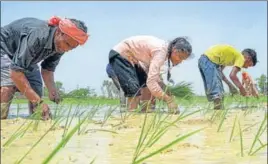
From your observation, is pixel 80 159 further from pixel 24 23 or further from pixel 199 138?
pixel 24 23

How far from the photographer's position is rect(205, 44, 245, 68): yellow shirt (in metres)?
5.86

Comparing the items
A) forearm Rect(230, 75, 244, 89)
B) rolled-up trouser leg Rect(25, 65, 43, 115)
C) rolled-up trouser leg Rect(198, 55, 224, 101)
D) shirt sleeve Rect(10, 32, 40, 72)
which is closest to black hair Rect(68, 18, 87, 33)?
shirt sleeve Rect(10, 32, 40, 72)

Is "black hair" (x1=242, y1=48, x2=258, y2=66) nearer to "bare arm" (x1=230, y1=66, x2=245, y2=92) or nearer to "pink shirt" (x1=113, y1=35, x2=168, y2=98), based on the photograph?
"bare arm" (x1=230, y1=66, x2=245, y2=92)

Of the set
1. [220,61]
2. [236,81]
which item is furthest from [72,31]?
[236,81]

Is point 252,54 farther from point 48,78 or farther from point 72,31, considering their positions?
point 72,31

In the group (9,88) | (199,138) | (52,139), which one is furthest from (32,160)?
(9,88)

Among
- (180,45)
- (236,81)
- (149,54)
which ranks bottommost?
(236,81)

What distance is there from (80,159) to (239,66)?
4.45m

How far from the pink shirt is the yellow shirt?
145 cm

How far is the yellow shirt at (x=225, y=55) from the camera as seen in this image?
586 centimetres

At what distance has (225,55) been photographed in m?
5.94

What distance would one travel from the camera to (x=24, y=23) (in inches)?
145

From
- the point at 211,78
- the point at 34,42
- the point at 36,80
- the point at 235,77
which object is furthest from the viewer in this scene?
the point at 235,77

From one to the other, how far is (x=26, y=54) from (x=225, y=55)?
10.8 ft
